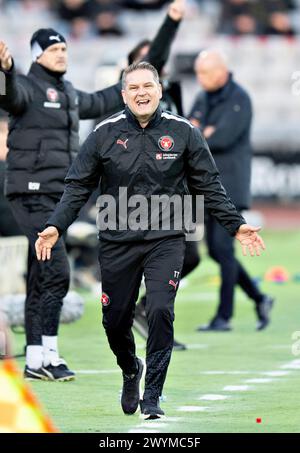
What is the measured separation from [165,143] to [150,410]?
1380 mm

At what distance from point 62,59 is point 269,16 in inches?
821

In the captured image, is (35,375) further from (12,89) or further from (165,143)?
(165,143)

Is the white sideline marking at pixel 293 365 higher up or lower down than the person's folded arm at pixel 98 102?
lower down

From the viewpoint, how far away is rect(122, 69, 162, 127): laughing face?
7.49 meters

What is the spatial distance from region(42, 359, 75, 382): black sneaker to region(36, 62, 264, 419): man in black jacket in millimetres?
1460

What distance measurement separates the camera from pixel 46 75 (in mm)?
9320

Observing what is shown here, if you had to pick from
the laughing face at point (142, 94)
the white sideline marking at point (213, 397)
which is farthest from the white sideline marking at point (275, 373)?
the laughing face at point (142, 94)

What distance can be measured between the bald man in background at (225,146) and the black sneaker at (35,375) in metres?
3.21

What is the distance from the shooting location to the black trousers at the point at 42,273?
29.8ft

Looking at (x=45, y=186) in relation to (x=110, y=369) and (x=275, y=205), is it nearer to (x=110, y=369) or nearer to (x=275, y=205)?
(x=110, y=369)

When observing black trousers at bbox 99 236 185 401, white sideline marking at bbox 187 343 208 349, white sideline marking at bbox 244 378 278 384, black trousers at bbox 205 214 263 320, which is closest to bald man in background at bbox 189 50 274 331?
black trousers at bbox 205 214 263 320

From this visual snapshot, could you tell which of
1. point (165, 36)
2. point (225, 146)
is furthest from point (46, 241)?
point (225, 146)

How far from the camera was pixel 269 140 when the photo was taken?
30.2 metres

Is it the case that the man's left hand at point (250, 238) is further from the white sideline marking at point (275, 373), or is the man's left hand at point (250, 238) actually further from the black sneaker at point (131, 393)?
the white sideline marking at point (275, 373)
